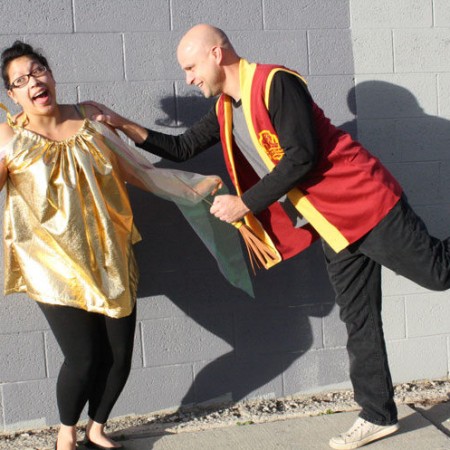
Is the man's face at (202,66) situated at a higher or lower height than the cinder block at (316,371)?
higher

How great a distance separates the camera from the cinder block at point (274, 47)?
136 inches

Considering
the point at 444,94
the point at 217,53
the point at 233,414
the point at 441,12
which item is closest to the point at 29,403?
the point at 233,414

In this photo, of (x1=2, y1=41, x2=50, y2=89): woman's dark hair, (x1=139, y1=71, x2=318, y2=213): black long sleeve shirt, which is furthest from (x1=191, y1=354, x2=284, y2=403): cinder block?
(x1=2, y1=41, x2=50, y2=89): woman's dark hair

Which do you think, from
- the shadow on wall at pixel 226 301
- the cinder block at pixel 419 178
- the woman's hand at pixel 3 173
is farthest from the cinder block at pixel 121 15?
the cinder block at pixel 419 178

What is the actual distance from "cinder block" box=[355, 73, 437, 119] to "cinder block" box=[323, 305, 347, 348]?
1036 mm

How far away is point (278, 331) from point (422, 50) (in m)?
1.62

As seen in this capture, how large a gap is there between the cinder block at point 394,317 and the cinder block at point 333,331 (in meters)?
0.23

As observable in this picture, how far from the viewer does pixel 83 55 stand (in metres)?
3.29

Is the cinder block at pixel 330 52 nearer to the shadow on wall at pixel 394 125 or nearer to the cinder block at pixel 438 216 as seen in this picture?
the shadow on wall at pixel 394 125

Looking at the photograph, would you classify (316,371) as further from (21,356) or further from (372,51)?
(372,51)

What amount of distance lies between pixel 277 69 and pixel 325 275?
133 centimetres

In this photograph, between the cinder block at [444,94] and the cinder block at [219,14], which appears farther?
the cinder block at [444,94]

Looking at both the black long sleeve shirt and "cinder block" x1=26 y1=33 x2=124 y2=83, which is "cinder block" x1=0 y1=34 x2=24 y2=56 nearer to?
"cinder block" x1=26 y1=33 x2=124 y2=83

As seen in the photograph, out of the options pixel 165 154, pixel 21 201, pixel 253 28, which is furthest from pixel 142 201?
pixel 253 28
